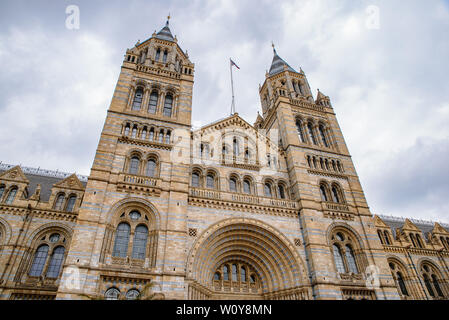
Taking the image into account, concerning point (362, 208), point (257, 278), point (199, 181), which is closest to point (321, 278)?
point (257, 278)

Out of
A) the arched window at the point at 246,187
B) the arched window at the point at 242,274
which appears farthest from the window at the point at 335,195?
the arched window at the point at 242,274

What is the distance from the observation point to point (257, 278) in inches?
776

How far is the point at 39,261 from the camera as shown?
1836 cm

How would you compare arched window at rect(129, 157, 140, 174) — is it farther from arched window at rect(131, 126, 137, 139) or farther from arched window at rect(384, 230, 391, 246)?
arched window at rect(384, 230, 391, 246)

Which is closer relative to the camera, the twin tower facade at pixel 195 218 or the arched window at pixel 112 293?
the arched window at pixel 112 293

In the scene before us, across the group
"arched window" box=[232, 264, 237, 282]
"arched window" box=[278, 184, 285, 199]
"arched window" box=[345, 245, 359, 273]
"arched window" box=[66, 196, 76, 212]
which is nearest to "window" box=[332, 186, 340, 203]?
"arched window" box=[345, 245, 359, 273]

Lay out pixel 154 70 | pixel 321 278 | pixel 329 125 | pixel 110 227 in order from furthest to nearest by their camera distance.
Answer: pixel 329 125 → pixel 154 70 → pixel 321 278 → pixel 110 227

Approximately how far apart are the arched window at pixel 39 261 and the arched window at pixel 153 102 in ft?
40.8

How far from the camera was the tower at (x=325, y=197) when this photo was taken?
1817 cm

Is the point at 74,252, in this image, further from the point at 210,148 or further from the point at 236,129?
the point at 236,129

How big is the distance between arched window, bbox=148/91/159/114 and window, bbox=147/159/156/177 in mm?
4989

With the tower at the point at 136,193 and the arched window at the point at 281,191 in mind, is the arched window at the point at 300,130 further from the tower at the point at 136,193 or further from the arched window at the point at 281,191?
the tower at the point at 136,193

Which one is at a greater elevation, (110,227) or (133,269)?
(110,227)
